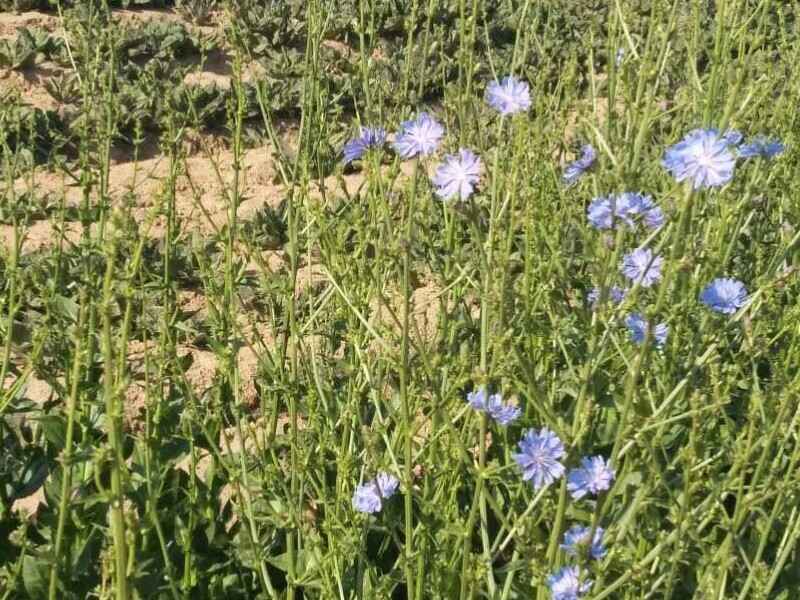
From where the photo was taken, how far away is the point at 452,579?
2146 millimetres

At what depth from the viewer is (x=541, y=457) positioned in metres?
1.77

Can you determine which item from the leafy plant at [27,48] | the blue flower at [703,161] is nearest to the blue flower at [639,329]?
the blue flower at [703,161]

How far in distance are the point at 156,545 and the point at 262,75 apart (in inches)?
127

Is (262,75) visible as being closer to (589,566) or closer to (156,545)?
(156,545)

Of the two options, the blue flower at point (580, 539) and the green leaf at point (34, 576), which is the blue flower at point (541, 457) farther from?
the green leaf at point (34, 576)

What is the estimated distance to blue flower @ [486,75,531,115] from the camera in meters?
1.82

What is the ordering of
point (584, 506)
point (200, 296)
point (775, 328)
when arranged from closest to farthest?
point (584, 506) → point (775, 328) → point (200, 296)

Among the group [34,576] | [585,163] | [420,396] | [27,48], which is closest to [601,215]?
[585,163]

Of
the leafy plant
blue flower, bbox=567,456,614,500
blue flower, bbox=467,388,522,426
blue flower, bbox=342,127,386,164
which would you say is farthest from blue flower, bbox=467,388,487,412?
the leafy plant

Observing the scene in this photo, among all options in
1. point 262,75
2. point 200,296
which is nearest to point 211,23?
point 262,75

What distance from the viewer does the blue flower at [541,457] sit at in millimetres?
1760

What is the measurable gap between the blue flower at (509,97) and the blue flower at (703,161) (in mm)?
372

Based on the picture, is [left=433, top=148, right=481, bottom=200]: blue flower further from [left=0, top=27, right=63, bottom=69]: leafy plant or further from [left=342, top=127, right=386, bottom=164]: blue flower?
[left=0, top=27, right=63, bottom=69]: leafy plant

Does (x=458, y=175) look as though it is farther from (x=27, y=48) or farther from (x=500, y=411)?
(x=27, y=48)
